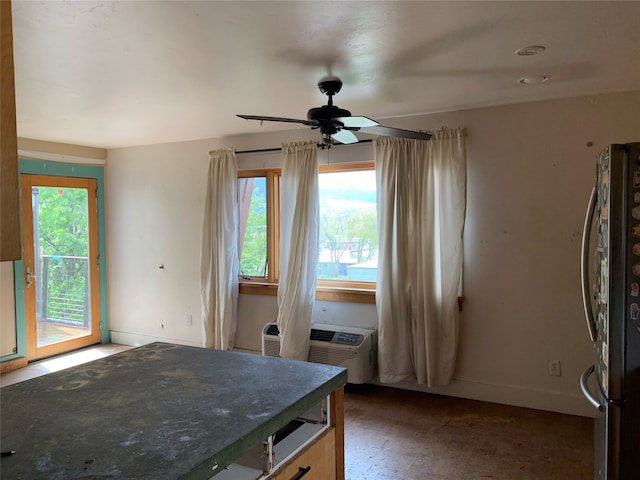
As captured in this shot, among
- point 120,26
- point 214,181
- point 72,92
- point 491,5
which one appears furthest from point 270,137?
point 491,5

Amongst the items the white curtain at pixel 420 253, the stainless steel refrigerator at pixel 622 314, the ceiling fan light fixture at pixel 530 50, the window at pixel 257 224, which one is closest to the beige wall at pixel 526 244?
the white curtain at pixel 420 253

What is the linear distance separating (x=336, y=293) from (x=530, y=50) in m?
2.57

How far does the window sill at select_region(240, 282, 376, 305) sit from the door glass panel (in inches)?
90.8

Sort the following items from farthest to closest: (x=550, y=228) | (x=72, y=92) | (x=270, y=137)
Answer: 1. (x=270, y=137)
2. (x=550, y=228)
3. (x=72, y=92)

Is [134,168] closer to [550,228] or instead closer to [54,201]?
[54,201]

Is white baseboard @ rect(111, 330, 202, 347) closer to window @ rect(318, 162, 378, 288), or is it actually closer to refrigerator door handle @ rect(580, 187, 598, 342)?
window @ rect(318, 162, 378, 288)

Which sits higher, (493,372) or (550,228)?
(550,228)

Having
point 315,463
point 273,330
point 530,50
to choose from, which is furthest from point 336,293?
point 315,463

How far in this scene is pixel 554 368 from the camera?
3445 mm

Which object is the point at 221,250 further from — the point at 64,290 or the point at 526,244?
the point at 526,244

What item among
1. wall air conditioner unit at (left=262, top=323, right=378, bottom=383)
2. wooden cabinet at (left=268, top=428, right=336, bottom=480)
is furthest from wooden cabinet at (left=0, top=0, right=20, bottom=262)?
wall air conditioner unit at (left=262, top=323, right=378, bottom=383)

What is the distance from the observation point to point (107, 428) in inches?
46.6

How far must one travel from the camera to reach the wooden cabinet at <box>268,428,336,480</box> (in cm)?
134

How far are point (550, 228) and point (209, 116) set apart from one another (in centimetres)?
294
